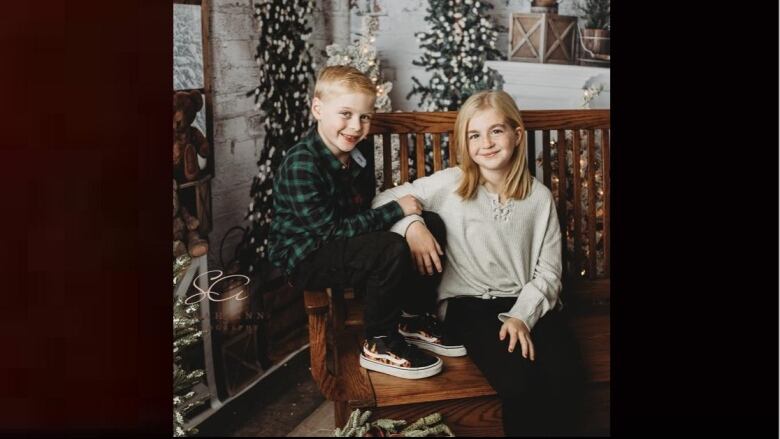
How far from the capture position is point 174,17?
2.09 metres

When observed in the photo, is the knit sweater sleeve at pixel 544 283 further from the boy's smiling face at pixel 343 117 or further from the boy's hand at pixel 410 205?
the boy's smiling face at pixel 343 117

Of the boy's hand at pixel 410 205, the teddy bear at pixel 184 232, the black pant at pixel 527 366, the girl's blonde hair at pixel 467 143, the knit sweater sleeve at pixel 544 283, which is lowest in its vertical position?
the black pant at pixel 527 366

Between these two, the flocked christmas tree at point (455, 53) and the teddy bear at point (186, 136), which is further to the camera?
the flocked christmas tree at point (455, 53)

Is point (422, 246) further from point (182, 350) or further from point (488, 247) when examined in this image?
point (182, 350)

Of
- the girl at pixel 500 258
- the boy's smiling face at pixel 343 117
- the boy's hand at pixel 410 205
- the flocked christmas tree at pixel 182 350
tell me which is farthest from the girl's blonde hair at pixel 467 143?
the flocked christmas tree at pixel 182 350

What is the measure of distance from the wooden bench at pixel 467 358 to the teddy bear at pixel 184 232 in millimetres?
327

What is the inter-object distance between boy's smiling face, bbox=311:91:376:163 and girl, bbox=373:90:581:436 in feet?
0.61

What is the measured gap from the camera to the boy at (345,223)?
211 cm
